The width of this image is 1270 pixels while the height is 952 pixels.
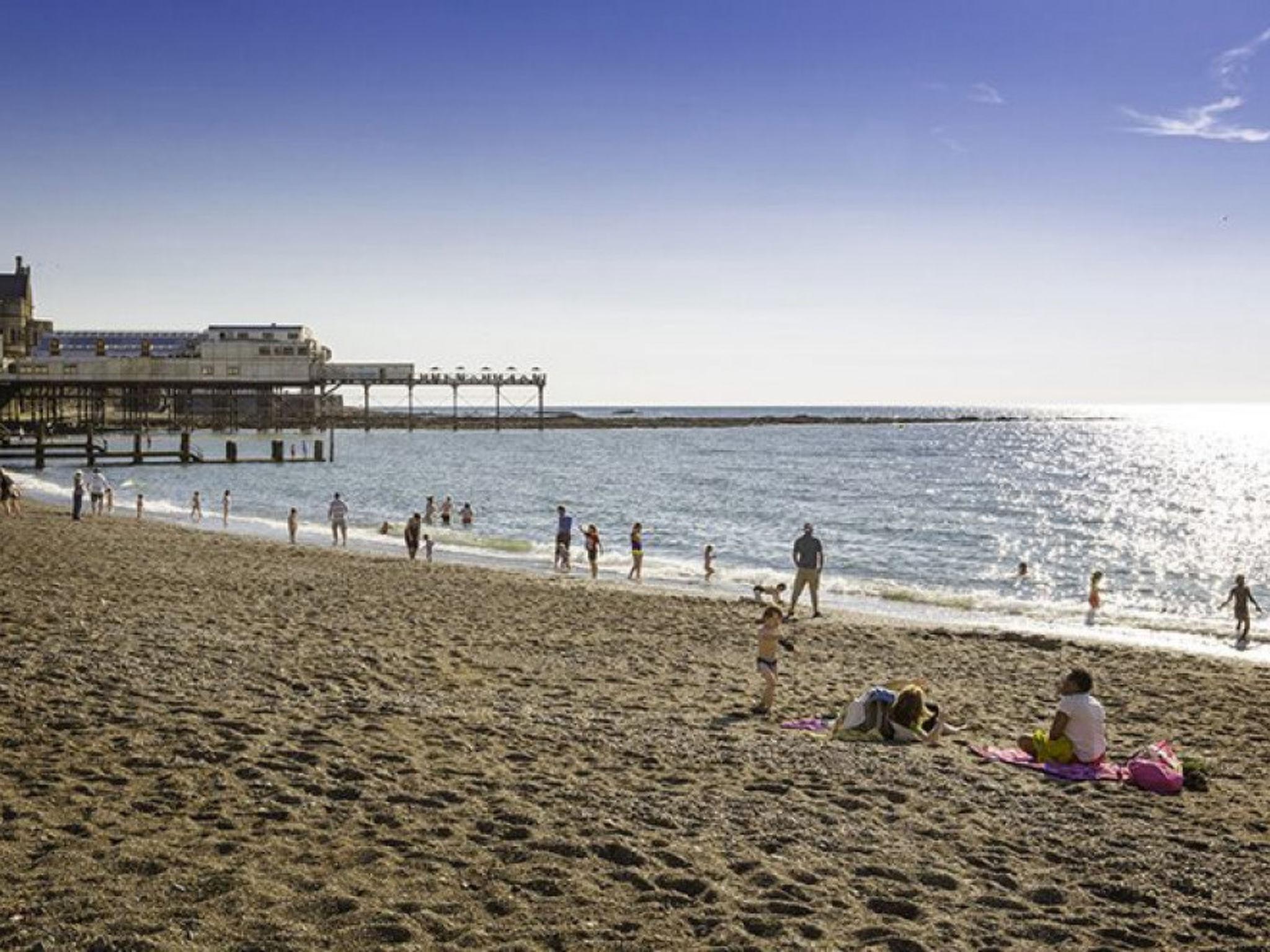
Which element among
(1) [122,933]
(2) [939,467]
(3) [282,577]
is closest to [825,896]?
(1) [122,933]

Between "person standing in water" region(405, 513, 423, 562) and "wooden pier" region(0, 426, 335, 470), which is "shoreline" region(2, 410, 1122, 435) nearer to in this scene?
"wooden pier" region(0, 426, 335, 470)

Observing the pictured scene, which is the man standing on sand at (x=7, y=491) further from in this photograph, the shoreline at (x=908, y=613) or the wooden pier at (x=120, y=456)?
the wooden pier at (x=120, y=456)

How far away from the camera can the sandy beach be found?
17.6ft

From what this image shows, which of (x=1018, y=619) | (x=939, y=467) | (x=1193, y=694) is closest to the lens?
(x=1193, y=694)

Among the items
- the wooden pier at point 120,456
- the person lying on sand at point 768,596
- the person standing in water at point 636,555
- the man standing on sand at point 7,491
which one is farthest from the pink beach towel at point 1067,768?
the wooden pier at point 120,456

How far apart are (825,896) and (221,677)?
6715 millimetres

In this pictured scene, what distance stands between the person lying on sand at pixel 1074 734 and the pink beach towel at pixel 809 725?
179 cm

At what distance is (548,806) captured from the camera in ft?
23.1

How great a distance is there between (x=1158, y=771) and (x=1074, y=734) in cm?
68

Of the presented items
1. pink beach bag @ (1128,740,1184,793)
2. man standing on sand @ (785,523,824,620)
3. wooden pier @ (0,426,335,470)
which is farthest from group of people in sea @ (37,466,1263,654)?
wooden pier @ (0,426,335,470)

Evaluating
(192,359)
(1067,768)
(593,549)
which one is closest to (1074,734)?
(1067,768)

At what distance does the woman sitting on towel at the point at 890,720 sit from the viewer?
30.6 ft

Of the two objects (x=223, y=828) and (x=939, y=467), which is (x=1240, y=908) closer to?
(x=223, y=828)

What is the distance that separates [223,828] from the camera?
6.29 meters
